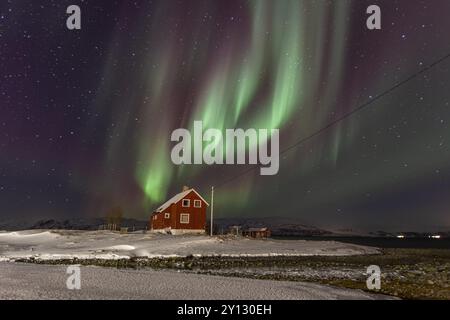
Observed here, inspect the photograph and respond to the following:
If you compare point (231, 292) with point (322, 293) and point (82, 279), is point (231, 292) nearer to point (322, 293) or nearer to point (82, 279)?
point (322, 293)

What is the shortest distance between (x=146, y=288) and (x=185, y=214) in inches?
2184

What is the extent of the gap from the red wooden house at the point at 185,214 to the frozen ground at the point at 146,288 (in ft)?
169

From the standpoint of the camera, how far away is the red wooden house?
2714 inches

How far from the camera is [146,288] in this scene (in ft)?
46.8

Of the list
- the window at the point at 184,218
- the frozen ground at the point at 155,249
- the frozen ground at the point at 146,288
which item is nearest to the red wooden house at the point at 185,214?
the window at the point at 184,218

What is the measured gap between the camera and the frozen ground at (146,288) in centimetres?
1245

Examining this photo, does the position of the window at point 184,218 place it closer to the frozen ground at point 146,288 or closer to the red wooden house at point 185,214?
the red wooden house at point 185,214

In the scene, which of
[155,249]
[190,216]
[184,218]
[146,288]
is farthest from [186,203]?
[146,288]

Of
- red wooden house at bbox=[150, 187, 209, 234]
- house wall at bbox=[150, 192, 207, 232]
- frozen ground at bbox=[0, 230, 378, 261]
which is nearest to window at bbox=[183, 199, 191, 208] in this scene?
red wooden house at bbox=[150, 187, 209, 234]

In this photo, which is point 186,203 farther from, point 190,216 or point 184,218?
point 184,218
